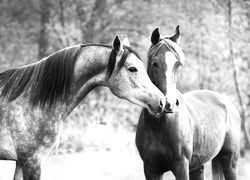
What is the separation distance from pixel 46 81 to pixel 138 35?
10.8 meters

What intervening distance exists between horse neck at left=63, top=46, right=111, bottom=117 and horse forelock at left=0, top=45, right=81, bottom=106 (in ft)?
0.19

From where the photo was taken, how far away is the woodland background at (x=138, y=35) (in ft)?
42.4

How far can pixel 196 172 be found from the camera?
6430 millimetres

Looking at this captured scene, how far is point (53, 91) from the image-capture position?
4.59m

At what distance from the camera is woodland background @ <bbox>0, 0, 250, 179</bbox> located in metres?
12.9

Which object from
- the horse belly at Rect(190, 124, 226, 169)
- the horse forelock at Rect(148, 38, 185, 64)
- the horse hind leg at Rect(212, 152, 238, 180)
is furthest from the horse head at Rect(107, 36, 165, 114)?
the horse hind leg at Rect(212, 152, 238, 180)

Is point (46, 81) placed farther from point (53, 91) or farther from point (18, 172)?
point (18, 172)

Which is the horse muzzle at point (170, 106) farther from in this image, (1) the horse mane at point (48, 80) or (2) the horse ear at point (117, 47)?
(2) the horse ear at point (117, 47)

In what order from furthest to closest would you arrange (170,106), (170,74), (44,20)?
Answer: 1. (44,20)
2. (170,74)
3. (170,106)

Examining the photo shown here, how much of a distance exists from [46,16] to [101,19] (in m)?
2.20

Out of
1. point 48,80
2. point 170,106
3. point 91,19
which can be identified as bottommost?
point 170,106

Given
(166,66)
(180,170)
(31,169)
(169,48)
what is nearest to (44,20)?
(169,48)

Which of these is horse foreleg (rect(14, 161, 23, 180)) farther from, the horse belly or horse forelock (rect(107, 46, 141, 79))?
the horse belly

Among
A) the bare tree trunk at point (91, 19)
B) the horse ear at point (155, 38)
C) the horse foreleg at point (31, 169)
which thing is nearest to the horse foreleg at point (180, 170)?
the horse ear at point (155, 38)
